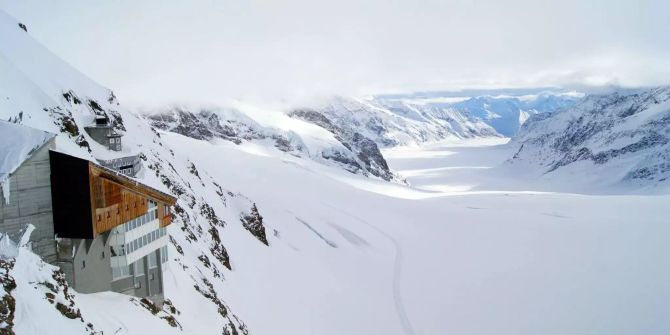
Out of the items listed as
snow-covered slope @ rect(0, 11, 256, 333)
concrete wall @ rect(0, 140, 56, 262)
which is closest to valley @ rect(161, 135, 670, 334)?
snow-covered slope @ rect(0, 11, 256, 333)

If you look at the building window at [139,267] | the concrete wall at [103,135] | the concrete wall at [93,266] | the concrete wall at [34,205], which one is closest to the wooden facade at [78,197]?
the concrete wall at [34,205]

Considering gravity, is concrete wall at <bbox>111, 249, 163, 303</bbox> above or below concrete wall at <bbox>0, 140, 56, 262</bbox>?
below

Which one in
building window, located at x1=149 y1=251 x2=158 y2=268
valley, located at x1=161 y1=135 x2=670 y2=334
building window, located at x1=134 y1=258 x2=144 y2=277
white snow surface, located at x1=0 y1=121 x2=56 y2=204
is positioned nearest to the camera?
white snow surface, located at x1=0 y1=121 x2=56 y2=204

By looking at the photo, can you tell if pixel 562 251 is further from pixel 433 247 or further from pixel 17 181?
pixel 17 181

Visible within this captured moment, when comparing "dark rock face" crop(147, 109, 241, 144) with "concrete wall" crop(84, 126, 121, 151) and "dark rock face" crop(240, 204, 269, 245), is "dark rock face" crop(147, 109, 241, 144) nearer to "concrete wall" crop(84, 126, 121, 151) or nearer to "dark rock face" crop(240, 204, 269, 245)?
"dark rock face" crop(240, 204, 269, 245)

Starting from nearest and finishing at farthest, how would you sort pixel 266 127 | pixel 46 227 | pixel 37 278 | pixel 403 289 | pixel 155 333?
pixel 37 278 < pixel 46 227 < pixel 155 333 < pixel 403 289 < pixel 266 127

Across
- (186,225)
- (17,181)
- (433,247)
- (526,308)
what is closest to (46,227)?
(17,181)

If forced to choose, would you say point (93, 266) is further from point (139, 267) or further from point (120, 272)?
point (139, 267)
